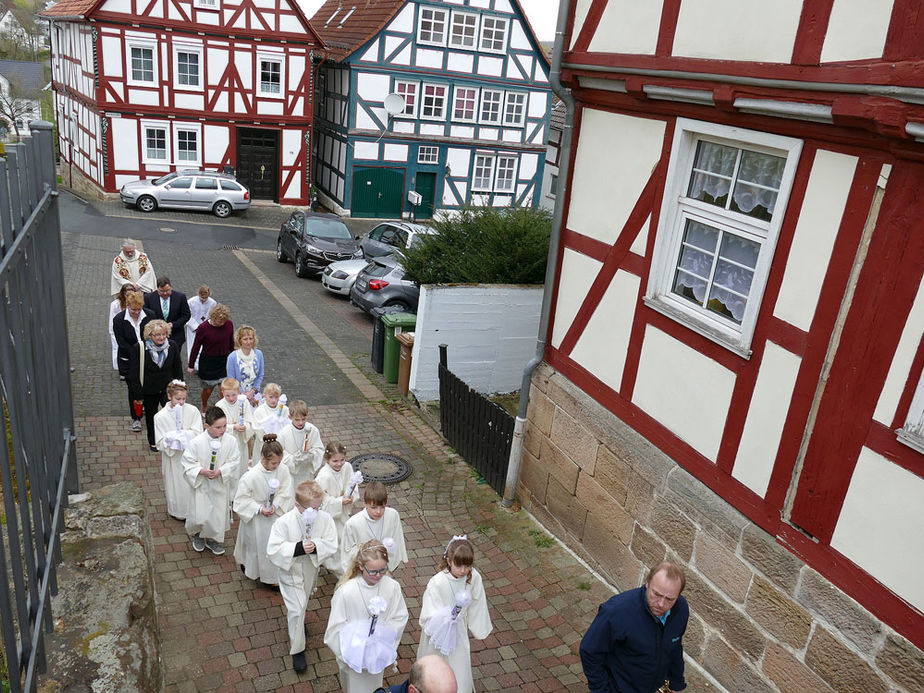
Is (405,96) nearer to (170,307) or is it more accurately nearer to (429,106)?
(429,106)

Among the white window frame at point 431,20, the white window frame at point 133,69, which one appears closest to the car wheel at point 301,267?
the white window frame at point 133,69

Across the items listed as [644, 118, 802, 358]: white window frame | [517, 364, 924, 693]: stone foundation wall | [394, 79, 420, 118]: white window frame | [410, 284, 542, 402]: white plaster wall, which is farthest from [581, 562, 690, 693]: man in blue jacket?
[394, 79, 420, 118]: white window frame

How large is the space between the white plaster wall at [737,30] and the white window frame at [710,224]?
534mm

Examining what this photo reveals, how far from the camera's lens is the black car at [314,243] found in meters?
19.1

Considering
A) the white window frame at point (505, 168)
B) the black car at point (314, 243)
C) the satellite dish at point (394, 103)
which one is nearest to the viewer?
the black car at point (314, 243)

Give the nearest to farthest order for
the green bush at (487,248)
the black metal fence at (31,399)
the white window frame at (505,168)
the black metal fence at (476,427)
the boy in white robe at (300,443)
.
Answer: the black metal fence at (31,399) → the boy in white robe at (300,443) → the black metal fence at (476,427) → the green bush at (487,248) → the white window frame at (505,168)

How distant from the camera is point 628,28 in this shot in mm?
6652

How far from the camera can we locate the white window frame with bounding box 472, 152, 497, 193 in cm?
3134

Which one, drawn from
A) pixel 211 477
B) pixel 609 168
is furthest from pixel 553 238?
pixel 211 477

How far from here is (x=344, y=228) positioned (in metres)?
20.6

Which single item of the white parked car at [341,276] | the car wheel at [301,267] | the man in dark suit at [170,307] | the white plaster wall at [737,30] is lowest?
the car wheel at [301,267]

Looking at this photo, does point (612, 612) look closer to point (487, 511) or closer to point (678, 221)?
point (678, 221)

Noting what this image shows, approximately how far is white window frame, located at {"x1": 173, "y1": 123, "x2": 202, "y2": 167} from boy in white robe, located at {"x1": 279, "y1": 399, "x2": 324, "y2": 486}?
77.0 ft

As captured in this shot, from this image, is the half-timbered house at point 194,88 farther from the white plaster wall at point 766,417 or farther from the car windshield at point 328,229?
the white plaster wall at point 766,417
